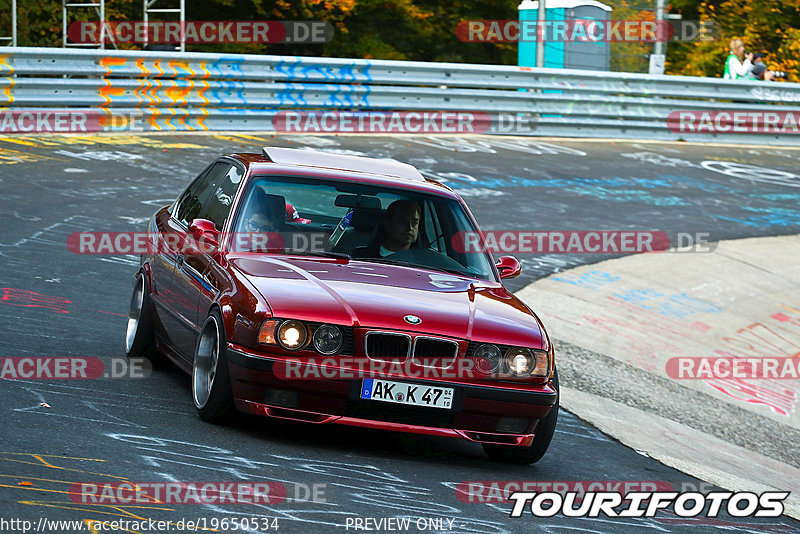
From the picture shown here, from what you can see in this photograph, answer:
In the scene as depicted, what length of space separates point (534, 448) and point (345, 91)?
13.9 meters

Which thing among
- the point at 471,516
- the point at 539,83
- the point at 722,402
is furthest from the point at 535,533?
the point at 539,83

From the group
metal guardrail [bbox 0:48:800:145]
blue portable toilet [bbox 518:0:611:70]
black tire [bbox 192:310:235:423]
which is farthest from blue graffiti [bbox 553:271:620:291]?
blue portable toilet [bbox 518:0:611:70]

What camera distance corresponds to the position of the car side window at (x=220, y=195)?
7508 mm

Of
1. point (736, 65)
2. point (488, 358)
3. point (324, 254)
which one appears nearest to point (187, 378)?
point (324, 254)

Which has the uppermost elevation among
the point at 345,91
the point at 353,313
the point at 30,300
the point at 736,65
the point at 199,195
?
the point at 736,65

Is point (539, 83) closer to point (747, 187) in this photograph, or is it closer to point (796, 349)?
point (747, 187)

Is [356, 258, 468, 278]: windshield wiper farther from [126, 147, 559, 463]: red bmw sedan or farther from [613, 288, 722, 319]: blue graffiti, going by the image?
[613, 288, 722, 319]: blue graffiti

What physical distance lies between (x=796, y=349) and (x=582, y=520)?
8.14m

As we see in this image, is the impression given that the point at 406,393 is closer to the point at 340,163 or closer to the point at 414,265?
the point at 414,265

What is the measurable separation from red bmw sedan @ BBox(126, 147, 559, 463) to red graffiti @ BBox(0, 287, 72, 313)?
1716 mm

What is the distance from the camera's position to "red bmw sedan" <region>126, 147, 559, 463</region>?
6.19 m

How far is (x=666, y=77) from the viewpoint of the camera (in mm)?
22594

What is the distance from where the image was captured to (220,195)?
774cm

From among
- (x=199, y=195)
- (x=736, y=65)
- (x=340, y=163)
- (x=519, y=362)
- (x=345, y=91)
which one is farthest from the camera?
(x=736, y=65)
